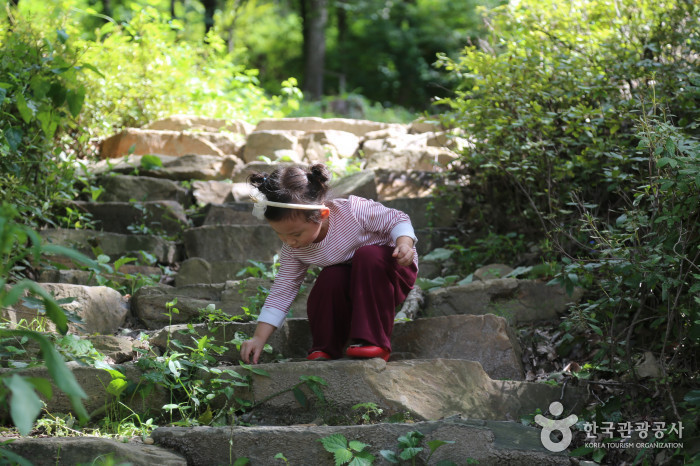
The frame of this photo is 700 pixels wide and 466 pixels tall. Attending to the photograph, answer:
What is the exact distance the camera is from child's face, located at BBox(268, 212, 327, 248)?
2930 mm

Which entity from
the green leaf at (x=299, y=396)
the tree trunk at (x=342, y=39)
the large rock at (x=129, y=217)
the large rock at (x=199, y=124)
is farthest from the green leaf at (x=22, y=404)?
the tree trunk at (x=342, y=39)

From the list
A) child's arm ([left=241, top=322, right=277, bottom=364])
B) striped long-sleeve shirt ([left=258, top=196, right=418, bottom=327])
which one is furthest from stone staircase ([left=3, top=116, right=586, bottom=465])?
striped long-sleeve shirt ([left=258, top=196, right=418, bottom=327])

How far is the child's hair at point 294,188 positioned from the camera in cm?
291

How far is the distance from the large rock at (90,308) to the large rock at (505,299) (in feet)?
5.52

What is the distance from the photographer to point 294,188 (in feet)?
9.66

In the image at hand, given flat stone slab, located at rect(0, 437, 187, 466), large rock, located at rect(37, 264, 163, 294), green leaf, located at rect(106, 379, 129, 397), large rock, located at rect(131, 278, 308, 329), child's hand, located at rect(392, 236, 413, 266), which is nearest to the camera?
flat stone slab, located at rect(0, 437, 187, 466)

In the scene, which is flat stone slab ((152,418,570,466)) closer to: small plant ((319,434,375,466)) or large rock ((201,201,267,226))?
small plant ((319,434,375,466))

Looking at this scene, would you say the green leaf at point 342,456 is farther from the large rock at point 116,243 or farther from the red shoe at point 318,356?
the large rock at point 116,243

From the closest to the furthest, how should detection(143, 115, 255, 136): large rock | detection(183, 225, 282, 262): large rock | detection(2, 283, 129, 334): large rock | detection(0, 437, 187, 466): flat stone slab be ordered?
detection(0, 437, 187, 466): flat stone slab → detection(2, 283, 129, 334): large rock → detection(183, 225, 282, 262): large rock → detection(143, 115, 255, 136): large rock

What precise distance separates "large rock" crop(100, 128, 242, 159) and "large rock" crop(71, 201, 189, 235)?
1571mm

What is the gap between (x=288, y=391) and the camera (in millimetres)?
2719

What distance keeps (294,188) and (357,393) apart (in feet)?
2.98

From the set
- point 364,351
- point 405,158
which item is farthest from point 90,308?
point 405,158

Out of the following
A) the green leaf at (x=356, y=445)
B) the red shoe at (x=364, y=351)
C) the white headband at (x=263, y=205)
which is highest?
the white headband at (x=263, y=205)
